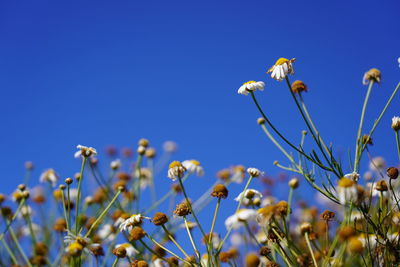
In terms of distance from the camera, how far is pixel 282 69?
126 inches

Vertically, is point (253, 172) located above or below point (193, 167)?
below

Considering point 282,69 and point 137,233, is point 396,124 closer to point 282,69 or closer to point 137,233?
point 282,69

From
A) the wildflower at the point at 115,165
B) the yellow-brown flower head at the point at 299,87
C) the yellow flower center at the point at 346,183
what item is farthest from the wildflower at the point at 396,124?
the wildflower at the point at 115,165

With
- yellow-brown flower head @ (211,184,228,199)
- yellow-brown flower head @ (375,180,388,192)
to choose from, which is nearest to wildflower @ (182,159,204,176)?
yellow-brown flower head @ (211,184,228,199)

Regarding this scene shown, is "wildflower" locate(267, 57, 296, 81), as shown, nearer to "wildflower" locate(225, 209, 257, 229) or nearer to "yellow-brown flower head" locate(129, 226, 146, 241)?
"wildflower" locate(225, 209, 257, 229)

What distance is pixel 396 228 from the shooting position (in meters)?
3.17

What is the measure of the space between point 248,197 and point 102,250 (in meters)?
1.19

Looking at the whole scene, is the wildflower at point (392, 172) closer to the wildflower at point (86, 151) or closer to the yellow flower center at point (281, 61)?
the yellow flower center at point (281, 61)

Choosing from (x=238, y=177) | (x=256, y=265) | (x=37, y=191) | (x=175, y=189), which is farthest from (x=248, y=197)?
(x=37, y=191)

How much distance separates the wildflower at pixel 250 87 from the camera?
335cm

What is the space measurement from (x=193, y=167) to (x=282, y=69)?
4.04 ft

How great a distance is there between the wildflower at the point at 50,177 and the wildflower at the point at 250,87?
2941mm

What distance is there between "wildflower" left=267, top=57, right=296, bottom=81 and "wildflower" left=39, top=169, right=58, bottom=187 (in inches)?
126

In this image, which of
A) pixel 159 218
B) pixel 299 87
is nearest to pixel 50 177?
pixel 159 218
